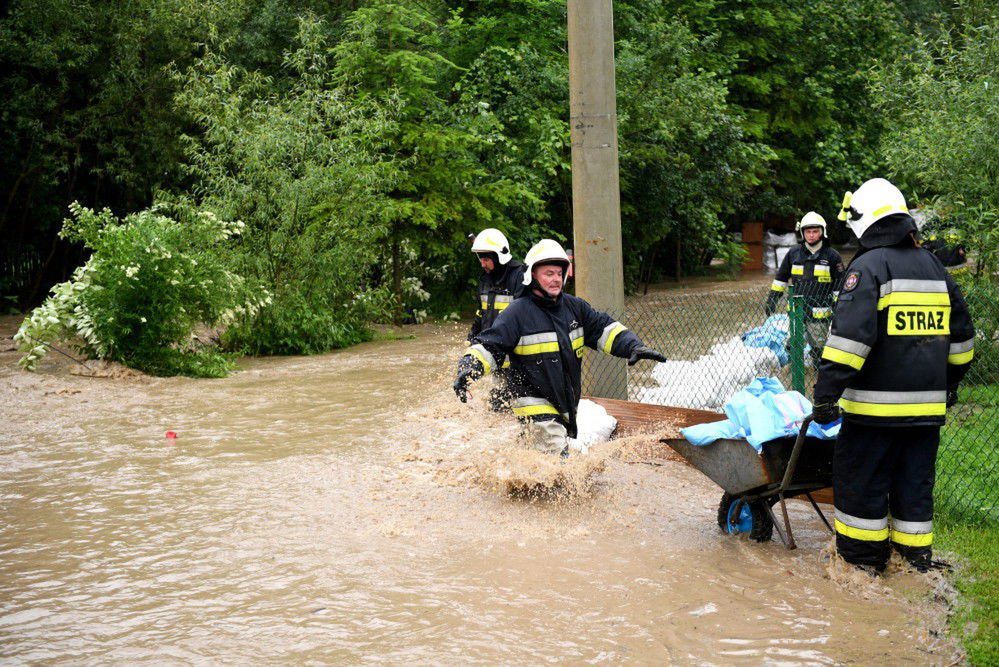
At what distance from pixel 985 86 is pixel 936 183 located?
1.22 metres

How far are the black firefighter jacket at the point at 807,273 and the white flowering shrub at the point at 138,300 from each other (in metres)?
7.11

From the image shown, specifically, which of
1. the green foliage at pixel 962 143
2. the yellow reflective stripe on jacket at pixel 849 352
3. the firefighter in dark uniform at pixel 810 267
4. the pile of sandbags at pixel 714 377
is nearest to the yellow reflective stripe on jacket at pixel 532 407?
the yellow reflective stripe on jacket at pixel 849 352

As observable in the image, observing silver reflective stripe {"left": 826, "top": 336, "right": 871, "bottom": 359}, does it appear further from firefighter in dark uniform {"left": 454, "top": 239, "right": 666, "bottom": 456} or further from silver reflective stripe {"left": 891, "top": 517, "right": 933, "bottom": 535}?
firefighter in dark uniform {"left": 454, "top": 239, "right": 666, "bottom": 456}

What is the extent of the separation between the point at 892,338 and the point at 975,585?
1394 millimetres

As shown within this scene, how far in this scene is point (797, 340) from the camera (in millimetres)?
7812

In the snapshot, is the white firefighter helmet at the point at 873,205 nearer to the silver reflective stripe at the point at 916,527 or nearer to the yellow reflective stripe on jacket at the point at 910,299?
the yellow reflective stripe on jacket at the point at 910,299

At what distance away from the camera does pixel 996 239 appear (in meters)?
9.92

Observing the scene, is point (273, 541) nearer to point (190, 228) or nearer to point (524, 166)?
point (190, 228)

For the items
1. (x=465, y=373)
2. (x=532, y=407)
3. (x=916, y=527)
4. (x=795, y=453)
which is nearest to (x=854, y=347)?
(x=795, y=453)

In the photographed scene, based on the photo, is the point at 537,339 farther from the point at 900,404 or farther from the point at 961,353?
→ the point at 961,353

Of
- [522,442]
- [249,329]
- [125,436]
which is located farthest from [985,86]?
[249,329]

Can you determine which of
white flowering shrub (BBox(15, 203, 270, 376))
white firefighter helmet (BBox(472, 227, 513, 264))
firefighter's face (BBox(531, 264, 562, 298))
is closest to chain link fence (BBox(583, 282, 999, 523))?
white firefighter helmet (BBox(472, 227, 513, 264))

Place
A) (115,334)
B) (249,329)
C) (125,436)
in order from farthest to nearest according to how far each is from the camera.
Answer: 1. (249,329)
2. (115,334)
3. (125,436)

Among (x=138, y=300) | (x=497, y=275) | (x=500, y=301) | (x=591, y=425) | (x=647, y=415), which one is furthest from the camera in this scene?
(x=138, y=300)
